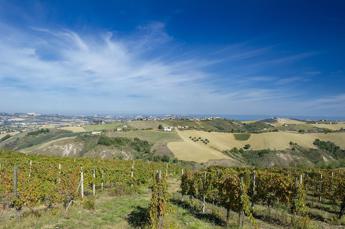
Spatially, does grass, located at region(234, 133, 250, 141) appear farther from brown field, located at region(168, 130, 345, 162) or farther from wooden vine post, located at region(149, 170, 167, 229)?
wooden vine post, located at region(149, 170, 167, 229)

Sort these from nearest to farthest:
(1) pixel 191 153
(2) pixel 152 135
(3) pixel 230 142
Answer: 1. (1) pixel 191 153
2. (2) pixel 152 135
3. (3) pixel 230 142

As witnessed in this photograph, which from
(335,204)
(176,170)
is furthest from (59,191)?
(176,170)

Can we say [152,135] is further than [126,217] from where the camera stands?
Yes

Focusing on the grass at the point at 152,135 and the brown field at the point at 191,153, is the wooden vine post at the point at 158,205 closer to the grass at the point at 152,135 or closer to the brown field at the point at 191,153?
the brown field at the point at 191,153

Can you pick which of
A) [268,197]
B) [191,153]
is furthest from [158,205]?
[191,153]

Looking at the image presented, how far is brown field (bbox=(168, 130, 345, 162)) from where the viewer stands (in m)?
78.2

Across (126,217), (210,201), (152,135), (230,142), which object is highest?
(126,217)

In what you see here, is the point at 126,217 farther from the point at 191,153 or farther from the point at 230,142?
the point at 230,142

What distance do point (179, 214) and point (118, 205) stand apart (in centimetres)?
437

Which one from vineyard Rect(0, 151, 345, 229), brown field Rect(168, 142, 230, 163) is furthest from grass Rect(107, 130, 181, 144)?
vineyard Rect(0, 151, 345, 229)

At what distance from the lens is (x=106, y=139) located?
8450 cm

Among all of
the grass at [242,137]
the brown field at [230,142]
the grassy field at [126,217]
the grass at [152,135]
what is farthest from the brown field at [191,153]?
the grassy field at [126,217]

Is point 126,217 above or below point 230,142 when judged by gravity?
above

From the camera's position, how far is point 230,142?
98.1 meters
